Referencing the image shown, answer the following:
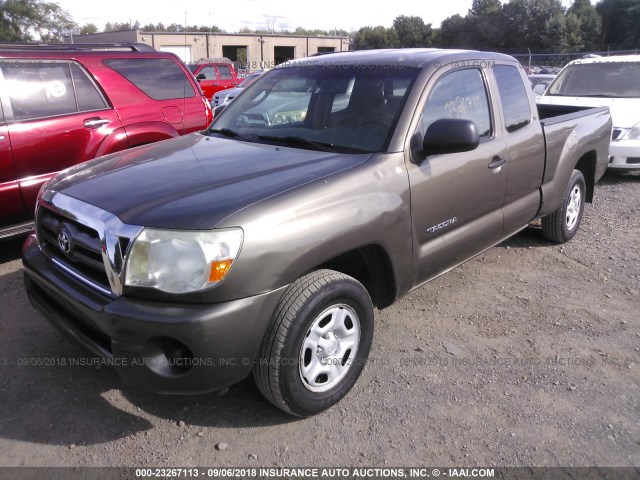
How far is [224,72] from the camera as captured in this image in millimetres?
20625

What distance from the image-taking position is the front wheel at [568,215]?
509cm

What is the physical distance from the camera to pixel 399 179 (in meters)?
3.01

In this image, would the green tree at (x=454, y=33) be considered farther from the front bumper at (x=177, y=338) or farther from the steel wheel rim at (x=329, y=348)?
the front bumper at (x=177, y=338)

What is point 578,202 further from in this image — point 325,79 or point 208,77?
point 208,77

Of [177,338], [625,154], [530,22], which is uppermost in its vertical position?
[530,22]

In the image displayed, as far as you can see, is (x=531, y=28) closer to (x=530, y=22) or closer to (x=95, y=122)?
(x=530, y=22)

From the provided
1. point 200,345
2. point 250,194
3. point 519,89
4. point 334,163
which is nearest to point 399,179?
point 334,163

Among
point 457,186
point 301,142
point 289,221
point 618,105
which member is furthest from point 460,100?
point 618,105

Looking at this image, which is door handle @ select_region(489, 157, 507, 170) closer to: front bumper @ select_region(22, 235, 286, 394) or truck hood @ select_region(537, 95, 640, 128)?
front bumper @ select_region(22, 235, 286, 394)

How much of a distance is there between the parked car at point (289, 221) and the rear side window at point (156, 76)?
2132 millimetres

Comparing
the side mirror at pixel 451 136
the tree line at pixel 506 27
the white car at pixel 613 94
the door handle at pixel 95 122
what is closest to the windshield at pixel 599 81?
the white car at pixel 613 94

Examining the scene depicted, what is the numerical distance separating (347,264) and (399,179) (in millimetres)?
571

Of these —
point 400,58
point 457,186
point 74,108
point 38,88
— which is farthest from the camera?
point 74,108

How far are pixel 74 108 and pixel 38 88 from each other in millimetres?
Answer: 341
